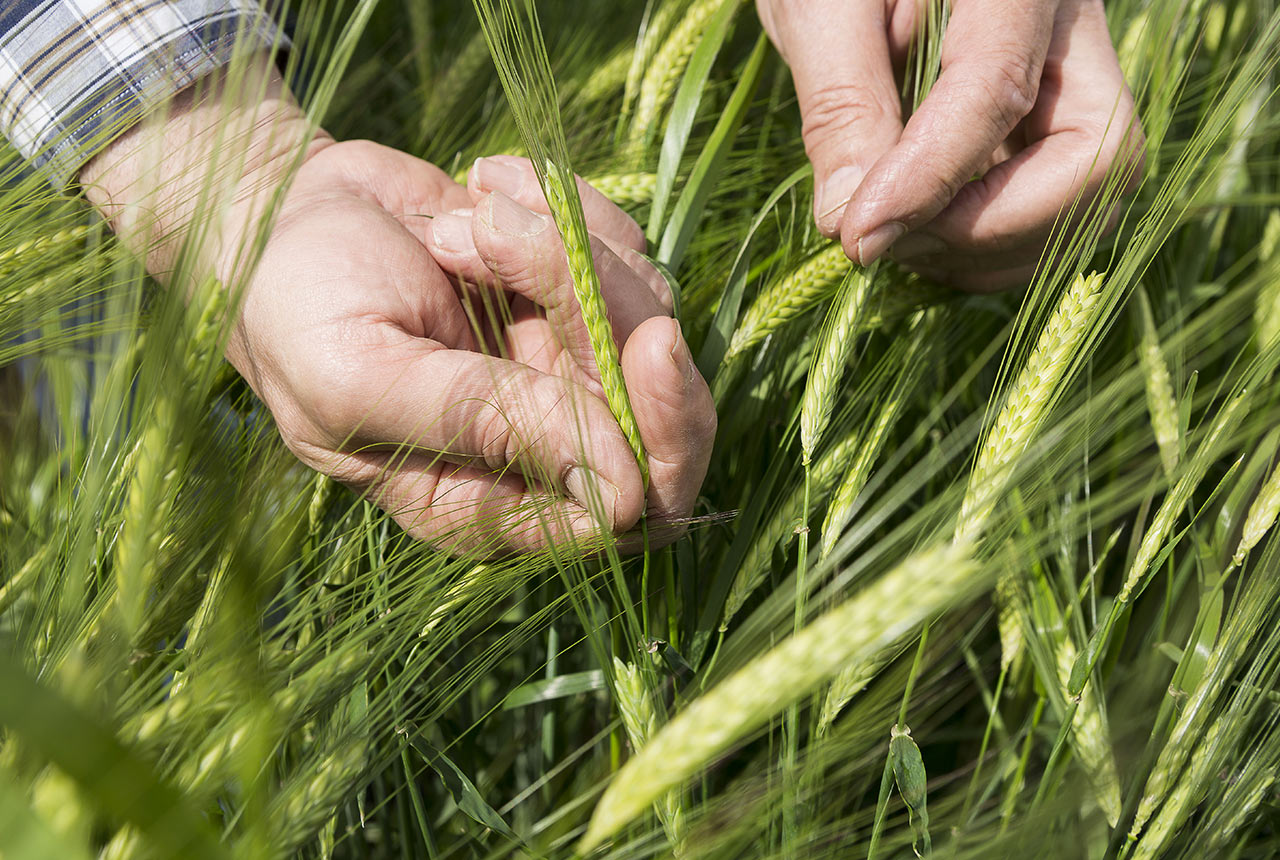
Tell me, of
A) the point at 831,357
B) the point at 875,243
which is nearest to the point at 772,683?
the point at 831,357

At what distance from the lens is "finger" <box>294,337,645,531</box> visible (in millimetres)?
517

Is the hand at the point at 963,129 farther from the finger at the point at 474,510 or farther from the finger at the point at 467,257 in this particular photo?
the finger at the point at 474,510

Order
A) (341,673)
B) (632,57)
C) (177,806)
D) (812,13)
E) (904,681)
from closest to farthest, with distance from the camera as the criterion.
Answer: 1. (177,806)
2. (341,673)
3. (904,681)
4. (812,13)
5. (632,57)

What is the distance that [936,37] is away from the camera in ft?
2.26

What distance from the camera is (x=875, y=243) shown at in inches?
23.7

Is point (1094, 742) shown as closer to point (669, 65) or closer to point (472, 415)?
point (472, 415)

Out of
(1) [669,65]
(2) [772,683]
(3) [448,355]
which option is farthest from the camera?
(1) [669,65]

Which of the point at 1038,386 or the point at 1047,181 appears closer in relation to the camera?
the point at 1038,386

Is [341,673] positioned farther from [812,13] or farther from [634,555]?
[812,13]

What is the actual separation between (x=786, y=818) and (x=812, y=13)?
0.66 m

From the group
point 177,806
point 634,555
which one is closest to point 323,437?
point 634,555

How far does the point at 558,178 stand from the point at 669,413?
0.16 metres

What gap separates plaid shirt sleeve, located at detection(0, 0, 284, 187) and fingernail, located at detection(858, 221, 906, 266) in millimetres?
542

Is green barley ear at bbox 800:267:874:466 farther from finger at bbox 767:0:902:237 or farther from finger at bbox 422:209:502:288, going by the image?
finger at bbox 422:209:502:288
